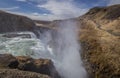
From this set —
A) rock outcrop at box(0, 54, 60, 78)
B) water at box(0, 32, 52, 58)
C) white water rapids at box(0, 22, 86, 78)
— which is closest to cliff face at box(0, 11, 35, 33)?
white water rapids at box(0, 22, 86, 78)

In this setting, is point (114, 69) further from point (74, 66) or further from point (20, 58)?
point (20, 58)

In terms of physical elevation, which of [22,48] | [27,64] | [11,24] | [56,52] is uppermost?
[11,24]

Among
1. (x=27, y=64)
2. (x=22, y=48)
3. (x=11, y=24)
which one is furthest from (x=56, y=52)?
(x=11, y=24)

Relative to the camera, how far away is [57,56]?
3469 centimetres

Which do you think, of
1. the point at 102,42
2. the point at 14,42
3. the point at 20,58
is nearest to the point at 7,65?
the point at 20,58

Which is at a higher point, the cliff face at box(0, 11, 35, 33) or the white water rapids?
the cliff face at box(0, 11, 35, 33)

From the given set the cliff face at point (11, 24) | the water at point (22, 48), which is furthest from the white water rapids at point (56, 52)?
the cliff face at point (11, 24)

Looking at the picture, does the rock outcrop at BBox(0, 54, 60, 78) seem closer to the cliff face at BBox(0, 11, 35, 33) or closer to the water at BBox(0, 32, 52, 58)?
the water at BBox(0, 32, 52, 58)

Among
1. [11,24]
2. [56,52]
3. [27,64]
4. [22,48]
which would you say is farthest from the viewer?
[11,24]

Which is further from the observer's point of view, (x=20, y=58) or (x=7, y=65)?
(x=20, y=58)

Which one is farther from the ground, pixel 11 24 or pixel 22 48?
pixel 11 24

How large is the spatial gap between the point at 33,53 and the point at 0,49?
472 centimetres

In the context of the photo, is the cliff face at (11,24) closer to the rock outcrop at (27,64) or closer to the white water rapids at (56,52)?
the white water rapids at (56,52)

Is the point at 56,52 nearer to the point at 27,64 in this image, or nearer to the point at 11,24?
the point at 27,64
